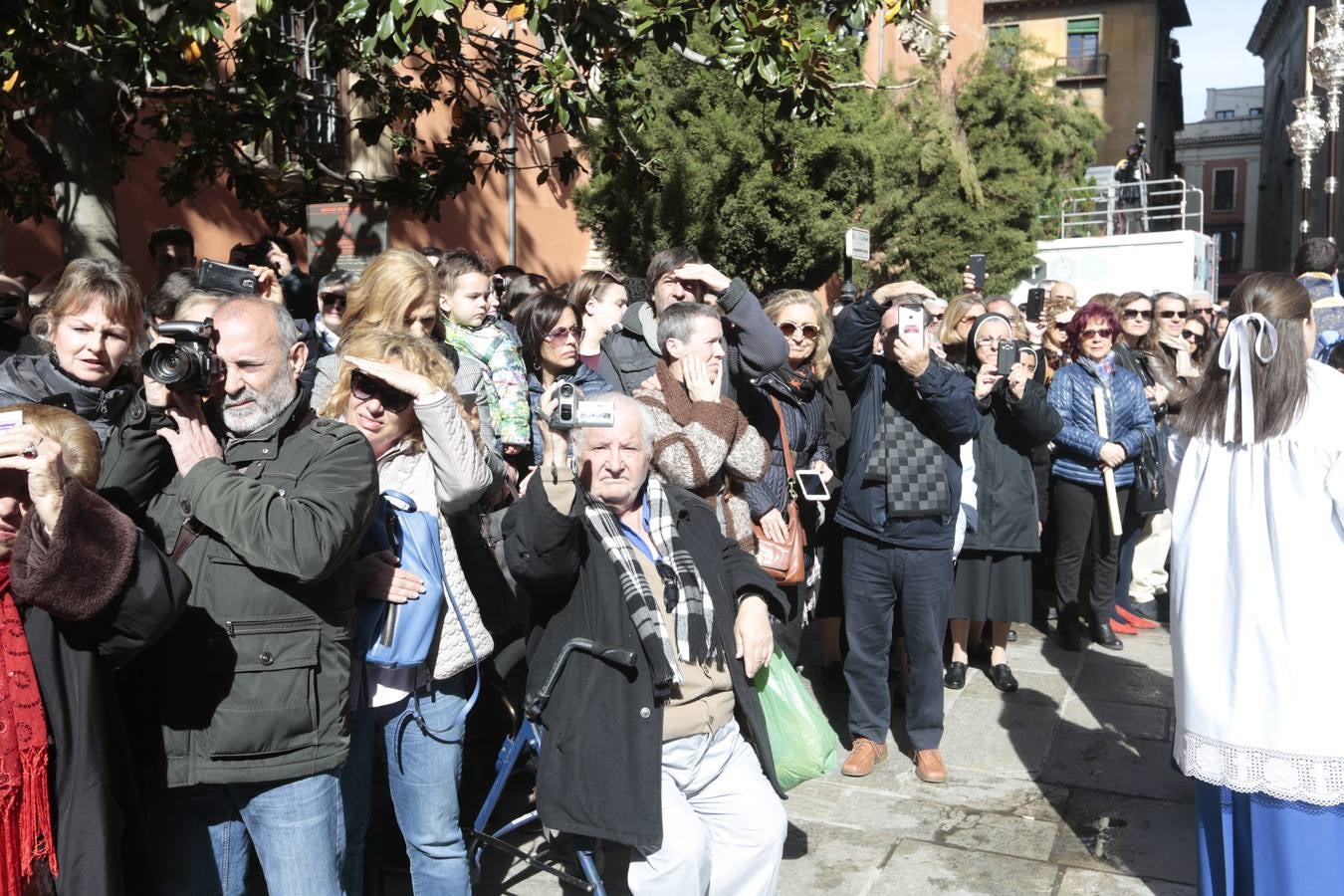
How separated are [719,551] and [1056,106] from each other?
1745cm

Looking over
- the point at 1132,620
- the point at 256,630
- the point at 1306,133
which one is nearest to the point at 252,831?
the point at 256,630

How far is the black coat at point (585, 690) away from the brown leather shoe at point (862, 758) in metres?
1.89

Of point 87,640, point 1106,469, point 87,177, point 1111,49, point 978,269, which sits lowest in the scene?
point 1106,469

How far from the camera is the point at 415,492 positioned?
3.38 metres

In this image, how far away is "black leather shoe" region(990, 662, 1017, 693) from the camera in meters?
6.26

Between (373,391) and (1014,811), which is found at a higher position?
(373,391)

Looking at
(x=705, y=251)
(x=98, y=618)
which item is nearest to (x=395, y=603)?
(x=98, y=618)

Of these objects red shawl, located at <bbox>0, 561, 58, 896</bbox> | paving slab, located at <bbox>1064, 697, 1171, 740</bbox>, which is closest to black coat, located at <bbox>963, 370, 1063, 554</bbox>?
paving slab, located at <bbox>1064, 697, 1171, 740</bbox>

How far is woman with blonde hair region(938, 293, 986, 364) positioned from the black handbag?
1.47m

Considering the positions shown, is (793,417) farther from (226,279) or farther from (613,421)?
(226,279)

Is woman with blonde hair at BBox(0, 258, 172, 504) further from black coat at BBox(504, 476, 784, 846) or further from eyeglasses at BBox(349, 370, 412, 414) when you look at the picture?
black coat at BBox(504, 476, 784, 846)

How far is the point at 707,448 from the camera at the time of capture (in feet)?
13.3

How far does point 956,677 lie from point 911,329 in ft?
7.72

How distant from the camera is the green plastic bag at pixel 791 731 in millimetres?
3730
